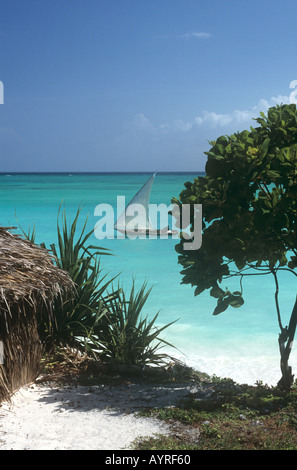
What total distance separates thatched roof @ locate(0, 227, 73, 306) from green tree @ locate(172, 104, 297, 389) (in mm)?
1136

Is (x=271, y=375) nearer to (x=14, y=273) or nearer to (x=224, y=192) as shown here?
(x=224, y=192)

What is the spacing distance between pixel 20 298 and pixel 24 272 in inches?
9.1

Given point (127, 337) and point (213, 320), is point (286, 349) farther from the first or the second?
point (213, 320)

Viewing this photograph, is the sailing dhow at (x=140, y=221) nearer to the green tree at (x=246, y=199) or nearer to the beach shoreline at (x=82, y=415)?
the beach shoreline at (x=82, y=415)

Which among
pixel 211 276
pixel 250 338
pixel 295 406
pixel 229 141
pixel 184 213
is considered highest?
pixel 229 141

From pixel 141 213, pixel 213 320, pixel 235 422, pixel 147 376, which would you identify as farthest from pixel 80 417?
pixel 141 213

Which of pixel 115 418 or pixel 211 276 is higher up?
pixel 211 276

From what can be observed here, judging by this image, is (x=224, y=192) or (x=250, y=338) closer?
(x=224, y=192)

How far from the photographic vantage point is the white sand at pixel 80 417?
388 cm

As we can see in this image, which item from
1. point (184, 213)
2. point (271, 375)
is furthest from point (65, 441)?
point (271, 375)

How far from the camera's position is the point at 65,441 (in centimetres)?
389

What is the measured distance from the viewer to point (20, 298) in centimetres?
436

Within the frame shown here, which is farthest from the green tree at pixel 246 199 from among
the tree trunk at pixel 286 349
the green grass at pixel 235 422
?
the green grass at pixel 235 422

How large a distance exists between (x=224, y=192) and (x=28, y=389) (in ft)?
8.14
